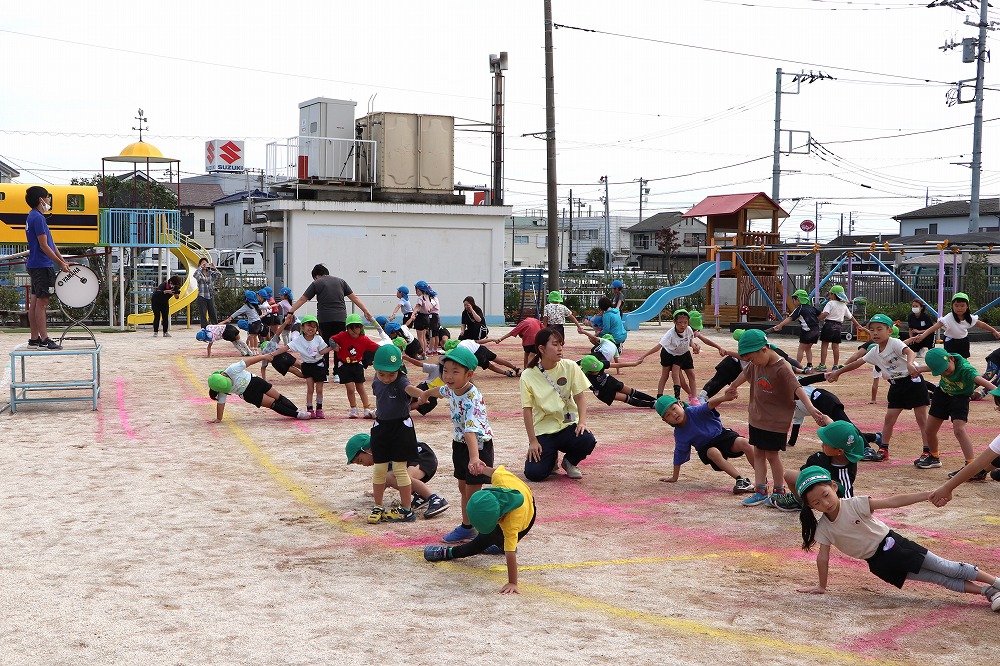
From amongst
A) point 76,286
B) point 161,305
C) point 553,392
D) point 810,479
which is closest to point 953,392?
point 553,392

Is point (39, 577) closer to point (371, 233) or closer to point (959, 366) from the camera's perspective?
point (959, 366)

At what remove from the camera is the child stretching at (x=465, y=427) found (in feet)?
22.4

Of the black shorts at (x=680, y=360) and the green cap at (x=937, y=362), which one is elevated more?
the green cap at (x=937, y=362)

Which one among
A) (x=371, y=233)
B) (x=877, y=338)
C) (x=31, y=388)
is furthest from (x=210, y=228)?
(x=877, y=338)

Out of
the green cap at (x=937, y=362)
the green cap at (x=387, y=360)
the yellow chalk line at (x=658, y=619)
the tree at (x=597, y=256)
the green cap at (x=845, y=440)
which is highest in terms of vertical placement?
the tree at (x=597, y=256)

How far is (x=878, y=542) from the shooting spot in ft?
18.5

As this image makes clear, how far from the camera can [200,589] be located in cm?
587

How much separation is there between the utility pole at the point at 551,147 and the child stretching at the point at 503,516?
20296mm

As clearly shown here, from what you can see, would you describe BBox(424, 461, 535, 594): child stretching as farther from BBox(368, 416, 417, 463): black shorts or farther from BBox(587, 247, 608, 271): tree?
BBox(587, 247, 608, 271): tree

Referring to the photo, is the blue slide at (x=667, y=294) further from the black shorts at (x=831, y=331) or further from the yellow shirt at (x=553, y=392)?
the yellow shirt at (x=553, y=392)

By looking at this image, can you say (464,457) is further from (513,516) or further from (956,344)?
(956,344)

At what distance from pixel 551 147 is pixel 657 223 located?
224ft

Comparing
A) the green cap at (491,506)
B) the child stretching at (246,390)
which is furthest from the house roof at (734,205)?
the green cap at (491,506)

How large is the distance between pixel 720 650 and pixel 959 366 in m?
5.36
